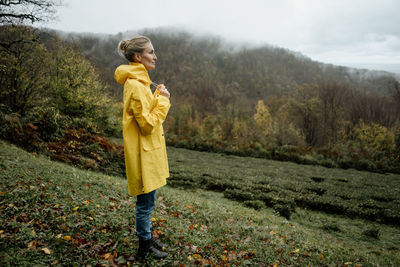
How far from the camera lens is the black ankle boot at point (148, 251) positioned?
128 inches

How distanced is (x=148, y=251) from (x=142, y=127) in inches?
77.3

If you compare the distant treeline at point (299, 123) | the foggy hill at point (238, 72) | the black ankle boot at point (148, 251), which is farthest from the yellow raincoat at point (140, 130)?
the foggy hill at point (238, 72)

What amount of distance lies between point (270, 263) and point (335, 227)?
5033 millimetres

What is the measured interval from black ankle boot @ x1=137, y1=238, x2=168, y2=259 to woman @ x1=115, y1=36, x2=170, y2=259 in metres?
0.24

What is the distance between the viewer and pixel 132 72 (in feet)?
9.20

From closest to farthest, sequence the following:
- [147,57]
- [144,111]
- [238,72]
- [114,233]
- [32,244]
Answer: [144,111], [147,57], [32,244], [114,233], [238,72]

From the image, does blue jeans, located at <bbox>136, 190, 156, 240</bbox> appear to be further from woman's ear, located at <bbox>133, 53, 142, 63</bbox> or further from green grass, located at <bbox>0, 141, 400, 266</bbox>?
woman's ear, located at <bbox>133, 53, 142, 63</bbox>

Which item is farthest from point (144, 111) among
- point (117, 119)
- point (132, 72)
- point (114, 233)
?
point (117, 119)

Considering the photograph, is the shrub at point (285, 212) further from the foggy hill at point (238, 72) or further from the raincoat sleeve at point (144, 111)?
the foggy hill at point (238, 72)

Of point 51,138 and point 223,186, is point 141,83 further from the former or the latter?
point 51,138

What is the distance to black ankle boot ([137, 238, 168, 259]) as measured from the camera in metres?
3.24

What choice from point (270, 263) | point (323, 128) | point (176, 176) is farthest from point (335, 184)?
point (323, 128)

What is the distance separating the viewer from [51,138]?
37.8 feet

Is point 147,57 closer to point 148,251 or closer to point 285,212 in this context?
point 148,251
